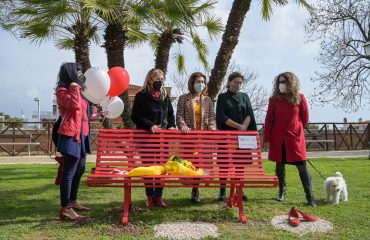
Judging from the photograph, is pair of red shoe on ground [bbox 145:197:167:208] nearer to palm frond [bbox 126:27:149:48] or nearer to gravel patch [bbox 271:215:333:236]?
gravel patch [bbox 271:215:333:236]

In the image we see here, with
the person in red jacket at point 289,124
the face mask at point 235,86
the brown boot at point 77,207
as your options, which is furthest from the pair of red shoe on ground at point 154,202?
the face mask at point 235,86

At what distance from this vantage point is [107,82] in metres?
6.29

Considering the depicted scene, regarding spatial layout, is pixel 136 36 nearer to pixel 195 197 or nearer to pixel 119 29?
pixel 119 29

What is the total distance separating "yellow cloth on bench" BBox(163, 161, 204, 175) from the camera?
15.7 ft

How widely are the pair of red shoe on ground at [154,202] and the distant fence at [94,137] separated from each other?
13413 mm

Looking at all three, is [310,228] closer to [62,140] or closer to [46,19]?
[62,140]

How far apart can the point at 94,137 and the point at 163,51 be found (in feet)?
38.3

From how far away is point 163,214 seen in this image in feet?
16.9

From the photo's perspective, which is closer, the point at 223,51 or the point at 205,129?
the point at 205,129

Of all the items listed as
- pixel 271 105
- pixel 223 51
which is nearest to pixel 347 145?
pixel 223 51

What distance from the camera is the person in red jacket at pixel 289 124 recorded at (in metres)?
5.75

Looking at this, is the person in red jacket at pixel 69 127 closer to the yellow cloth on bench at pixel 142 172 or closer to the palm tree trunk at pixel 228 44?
the yellow cloth on bench at pixel 142 172

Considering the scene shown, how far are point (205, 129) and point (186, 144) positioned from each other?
52 centimetres

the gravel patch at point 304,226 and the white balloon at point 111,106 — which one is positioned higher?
the white balloon at point 111,106
